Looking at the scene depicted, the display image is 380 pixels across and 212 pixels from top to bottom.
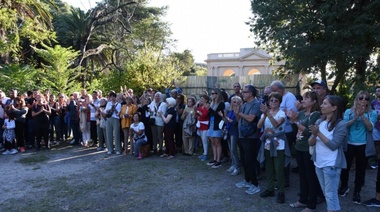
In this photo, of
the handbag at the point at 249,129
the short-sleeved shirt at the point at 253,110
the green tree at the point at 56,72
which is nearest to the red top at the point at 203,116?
the short-sleeved shirt at the point at 253,110

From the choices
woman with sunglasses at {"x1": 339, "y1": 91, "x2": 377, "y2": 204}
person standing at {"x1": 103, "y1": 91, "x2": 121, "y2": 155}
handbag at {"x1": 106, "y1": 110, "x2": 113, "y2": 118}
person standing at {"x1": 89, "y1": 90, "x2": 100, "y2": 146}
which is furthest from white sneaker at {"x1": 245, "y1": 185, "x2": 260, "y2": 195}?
person standing at {"x1": 89, "y1": 90, "x2": 100, "y2": 146}

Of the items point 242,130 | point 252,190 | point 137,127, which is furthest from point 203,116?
point 252,190

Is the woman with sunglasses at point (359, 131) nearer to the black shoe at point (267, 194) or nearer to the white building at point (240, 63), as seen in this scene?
the black shoe at point (267, 194)

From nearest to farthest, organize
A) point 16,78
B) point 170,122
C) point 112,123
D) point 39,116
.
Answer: point 170,122 → point 112,123 → point 39,116 → point 16,78

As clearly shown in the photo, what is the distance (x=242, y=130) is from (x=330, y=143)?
5.56 ft

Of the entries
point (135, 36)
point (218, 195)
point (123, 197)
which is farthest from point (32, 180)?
point (135, 36)

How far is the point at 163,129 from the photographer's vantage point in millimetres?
7949

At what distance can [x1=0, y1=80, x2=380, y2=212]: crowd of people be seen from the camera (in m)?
3.74

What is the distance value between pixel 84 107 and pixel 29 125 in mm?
1709

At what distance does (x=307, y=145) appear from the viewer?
Result: 402cm

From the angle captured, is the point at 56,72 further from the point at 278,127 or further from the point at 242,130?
the point at 278,127

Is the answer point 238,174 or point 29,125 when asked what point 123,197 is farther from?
point 29,125

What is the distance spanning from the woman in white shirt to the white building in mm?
39441

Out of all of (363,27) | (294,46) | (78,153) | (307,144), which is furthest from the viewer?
(294,46)
